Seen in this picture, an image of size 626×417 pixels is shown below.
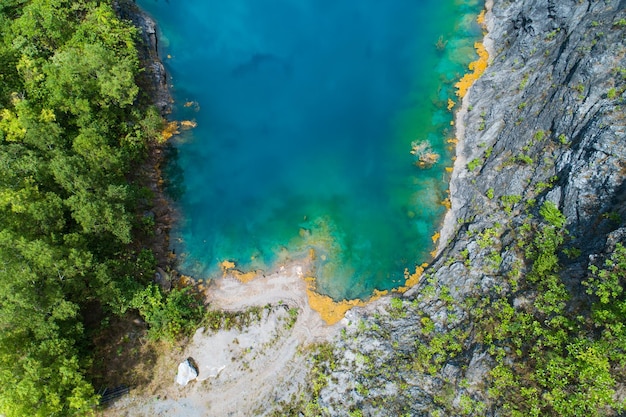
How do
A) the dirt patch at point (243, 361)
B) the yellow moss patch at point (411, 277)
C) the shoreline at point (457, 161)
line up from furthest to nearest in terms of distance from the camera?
the shoreline at point (457, 161) < the yellow moss patch at point (411, 277) < the dirt patch at point (243, 361)

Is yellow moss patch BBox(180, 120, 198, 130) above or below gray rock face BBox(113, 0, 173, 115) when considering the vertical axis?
below

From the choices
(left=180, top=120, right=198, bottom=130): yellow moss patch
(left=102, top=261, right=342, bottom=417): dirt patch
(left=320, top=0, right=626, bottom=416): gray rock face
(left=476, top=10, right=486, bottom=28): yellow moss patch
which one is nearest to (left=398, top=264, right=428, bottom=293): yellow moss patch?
(left=320, top=0, right=626, bottom=416): gray rock face

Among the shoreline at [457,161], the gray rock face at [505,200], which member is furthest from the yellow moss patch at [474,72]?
the gray rock face at [505,200]

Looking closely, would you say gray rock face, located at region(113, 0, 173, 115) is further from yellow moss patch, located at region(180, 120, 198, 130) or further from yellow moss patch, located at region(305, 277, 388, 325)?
yellow moss patch, located at region(305, 277, 388, 325)

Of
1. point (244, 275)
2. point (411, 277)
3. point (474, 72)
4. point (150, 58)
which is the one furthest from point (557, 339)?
point (150, 58)

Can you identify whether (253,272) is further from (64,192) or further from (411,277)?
(64,192)

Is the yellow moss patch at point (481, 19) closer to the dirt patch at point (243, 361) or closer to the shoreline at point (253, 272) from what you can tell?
the shoreline at point (253, 272)

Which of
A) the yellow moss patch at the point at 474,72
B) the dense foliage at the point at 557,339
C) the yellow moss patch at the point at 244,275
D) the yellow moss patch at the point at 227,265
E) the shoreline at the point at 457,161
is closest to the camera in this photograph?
the dense foliage at the point at 557,339
